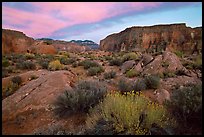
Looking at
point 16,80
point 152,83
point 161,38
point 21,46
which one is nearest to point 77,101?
point 152,83

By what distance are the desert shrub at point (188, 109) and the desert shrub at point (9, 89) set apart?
24.3 ft

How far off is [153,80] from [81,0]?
20.2ft

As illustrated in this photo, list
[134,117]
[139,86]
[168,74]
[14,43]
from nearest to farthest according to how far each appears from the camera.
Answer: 1. [134,117]
2. [139,86]
3. [168,74]
4. [14,43]

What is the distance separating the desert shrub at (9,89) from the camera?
970 centimetres

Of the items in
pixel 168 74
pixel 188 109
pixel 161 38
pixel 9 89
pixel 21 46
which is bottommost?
pixel 9 89

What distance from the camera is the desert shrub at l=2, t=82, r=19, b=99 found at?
9703 millimetres

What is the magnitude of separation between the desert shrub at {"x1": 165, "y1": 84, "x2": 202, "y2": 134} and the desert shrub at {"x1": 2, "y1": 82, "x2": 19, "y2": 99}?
24.3 ft

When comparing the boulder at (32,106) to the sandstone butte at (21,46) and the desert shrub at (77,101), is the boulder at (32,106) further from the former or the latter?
the sandstone butte at (21,46)

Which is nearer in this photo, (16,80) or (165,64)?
(16,80)

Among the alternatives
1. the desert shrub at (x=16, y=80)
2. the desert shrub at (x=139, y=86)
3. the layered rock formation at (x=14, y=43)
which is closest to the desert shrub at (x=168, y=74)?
the desert shrub at (x=139, y=86)

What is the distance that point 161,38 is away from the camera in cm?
5891

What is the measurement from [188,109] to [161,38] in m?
57.2

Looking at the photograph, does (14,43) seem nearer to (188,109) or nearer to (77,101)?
(77,101)

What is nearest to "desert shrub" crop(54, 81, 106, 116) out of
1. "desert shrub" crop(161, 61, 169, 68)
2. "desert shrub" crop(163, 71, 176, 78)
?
"desert shrub" crop(163, 71, 176, 78)
